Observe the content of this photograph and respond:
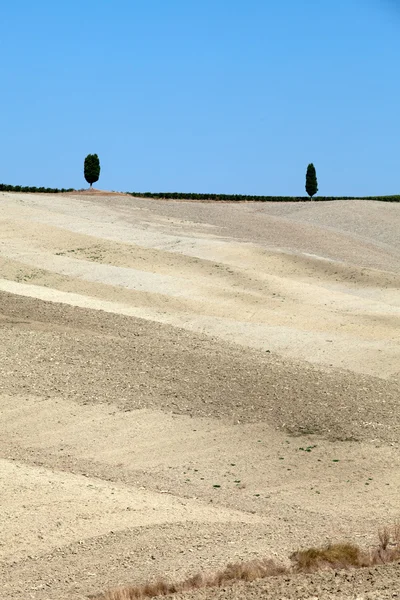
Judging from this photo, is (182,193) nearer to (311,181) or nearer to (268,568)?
(311,181)

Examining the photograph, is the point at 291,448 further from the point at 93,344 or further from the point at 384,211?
the point at 384,211

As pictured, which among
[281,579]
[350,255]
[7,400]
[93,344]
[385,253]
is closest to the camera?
[281,579]

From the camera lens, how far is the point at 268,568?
→ 7.84 metres

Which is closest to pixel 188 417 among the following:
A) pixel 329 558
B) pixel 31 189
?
pixel 329 558

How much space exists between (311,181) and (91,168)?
14.2 metres

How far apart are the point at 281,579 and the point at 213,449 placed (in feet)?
17.6

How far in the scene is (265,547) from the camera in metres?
9.18

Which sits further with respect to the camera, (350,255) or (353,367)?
(350,255)

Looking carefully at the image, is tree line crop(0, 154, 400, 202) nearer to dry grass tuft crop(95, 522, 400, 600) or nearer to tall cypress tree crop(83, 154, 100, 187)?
tall cypress tree crop(83, 154, 100, 187)

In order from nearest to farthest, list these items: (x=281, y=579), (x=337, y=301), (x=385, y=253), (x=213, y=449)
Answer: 1. (x=281, y=579)
2. (x=213, y=449)
3. (x=337, y=301)
4. (x=385, y=253)

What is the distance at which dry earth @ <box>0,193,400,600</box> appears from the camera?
9055 mm

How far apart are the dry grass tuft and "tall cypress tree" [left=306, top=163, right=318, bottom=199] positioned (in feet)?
177

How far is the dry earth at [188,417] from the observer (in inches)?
356

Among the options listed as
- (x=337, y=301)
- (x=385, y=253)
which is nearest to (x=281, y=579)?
(x=337, y=301)
